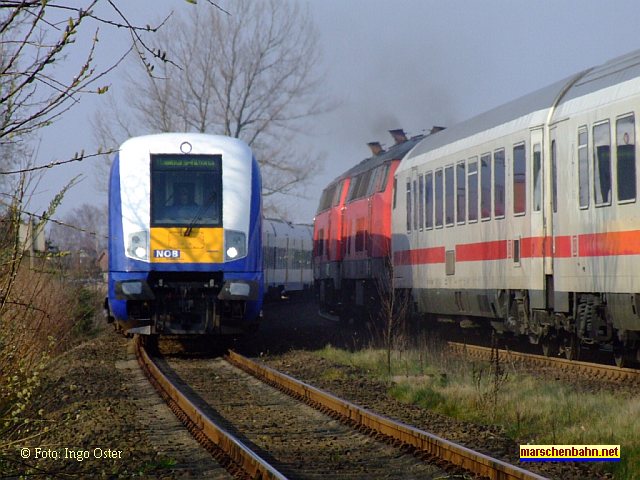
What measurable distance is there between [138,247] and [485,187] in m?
5.22

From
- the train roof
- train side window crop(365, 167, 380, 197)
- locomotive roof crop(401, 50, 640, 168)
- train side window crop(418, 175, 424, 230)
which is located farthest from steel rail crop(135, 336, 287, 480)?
the train roof

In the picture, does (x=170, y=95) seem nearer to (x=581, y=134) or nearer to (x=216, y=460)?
(x=581, y=134)

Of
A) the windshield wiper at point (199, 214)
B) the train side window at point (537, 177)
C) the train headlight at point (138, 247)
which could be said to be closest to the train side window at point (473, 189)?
the train side window at point (537, 177)

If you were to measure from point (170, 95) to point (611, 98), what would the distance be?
106ft

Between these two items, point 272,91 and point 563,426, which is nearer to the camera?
point 563,426

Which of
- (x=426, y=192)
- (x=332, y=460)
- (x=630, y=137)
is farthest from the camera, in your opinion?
(x=426, y=192)

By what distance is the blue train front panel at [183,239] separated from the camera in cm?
1623

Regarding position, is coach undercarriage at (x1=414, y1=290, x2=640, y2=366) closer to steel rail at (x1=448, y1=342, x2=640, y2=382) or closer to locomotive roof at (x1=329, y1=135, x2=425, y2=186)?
steel rail at (x1=448, y1=342, x2=640, y2=382)

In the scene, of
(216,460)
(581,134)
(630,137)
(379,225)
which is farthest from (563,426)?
(379,225)

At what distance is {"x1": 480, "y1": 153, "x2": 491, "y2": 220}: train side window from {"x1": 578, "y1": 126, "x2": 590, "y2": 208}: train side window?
10.3ft

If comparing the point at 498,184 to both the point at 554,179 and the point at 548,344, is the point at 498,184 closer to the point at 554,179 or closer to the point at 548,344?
the point at 554,179

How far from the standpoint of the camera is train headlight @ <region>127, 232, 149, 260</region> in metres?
16.2

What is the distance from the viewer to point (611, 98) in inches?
479
